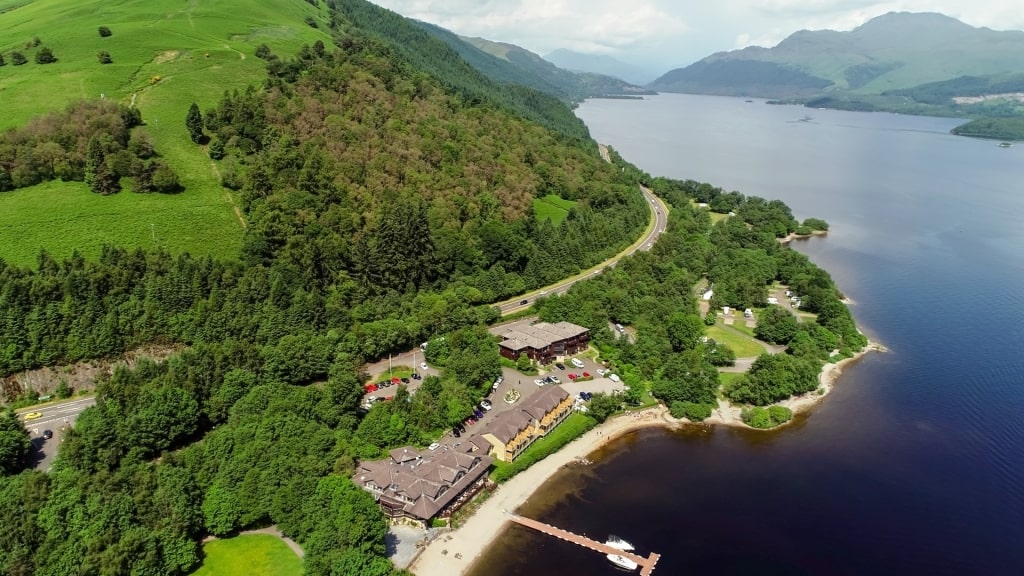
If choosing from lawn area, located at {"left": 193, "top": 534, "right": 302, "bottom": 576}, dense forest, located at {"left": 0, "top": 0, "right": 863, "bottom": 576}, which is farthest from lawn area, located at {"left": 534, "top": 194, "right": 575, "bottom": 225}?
lawn area, located at {"left": 193, "top": 534, "right": 302, "bottom": 576}

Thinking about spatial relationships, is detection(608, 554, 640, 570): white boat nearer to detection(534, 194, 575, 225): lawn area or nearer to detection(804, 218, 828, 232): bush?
detection(534, 194, 575, 225): lawn area

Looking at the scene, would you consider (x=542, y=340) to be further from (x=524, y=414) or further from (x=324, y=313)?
(x=324, y=313)

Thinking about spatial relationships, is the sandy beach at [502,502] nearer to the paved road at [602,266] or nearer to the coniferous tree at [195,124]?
the paved road at [602,266]

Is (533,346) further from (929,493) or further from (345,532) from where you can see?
(929,493)

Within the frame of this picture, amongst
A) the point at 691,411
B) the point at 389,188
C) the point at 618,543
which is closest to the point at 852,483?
the point at 691,411

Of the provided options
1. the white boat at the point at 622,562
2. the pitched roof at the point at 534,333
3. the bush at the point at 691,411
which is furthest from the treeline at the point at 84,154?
the white boat at the point at 622,562

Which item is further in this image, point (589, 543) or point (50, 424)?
point (50, 424)
